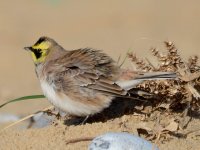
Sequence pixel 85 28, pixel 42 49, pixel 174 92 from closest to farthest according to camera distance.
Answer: pixel 174 92
pixel 42 49
pixel 85 28

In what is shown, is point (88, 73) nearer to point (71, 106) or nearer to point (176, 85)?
point (71, 106)

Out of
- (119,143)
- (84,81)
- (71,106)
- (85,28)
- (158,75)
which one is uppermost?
(158,75)

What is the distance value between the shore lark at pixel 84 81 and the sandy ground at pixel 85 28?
3239mm

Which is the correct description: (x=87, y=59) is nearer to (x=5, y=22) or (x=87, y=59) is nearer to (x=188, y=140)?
(x=188, y=140)

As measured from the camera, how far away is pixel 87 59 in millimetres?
8234

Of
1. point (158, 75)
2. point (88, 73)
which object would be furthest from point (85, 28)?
point (158, 75)

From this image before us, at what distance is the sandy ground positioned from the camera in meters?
13.6

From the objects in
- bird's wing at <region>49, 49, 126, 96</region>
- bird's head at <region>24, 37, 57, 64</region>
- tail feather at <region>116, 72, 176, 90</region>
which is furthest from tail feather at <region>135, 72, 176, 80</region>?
bird's head at <region>24, 37, 57, 64</region>

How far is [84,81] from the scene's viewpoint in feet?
26.7

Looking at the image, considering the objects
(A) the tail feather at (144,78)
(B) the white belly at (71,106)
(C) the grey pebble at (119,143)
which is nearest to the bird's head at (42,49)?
(B) the white belly at (71,106)

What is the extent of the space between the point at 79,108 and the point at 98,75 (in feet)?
1.30

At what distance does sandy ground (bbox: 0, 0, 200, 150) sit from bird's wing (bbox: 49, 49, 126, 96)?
10.8 feet

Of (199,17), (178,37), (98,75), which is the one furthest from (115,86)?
(199,17)

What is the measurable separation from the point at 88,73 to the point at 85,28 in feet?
27.5
